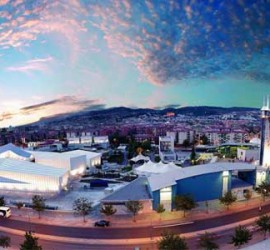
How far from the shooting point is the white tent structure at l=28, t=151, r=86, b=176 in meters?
17.7

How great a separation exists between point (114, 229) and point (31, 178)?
5.99m

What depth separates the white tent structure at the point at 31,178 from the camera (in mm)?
13773

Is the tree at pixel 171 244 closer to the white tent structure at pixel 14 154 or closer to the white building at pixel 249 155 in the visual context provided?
the white tent structure at pixel 14 154

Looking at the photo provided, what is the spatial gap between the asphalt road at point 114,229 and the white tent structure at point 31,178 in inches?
138

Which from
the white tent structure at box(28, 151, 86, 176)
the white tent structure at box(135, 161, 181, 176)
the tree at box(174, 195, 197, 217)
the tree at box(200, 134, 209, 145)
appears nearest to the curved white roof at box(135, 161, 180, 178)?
the white tent structure at box(135, 161, 181, 176)

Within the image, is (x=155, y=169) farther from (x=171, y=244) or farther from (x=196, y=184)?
(x=171, y=244)

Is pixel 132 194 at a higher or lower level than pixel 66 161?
lower

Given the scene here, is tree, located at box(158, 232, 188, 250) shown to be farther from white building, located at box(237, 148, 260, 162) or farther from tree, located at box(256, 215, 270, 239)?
white building, located at box(237, 148, 260, 162)

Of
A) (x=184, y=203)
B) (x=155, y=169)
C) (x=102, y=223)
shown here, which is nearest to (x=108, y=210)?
(x=102, y=223)

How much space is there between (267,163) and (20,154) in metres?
14.4

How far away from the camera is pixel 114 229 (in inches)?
368

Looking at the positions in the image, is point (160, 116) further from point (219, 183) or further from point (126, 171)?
point (219, 183)

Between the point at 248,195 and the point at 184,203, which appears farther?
the point at 248,195

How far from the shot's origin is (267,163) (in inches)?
592
